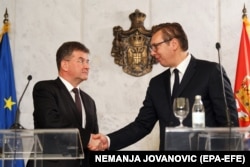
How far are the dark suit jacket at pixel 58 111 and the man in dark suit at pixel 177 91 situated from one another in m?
0.23

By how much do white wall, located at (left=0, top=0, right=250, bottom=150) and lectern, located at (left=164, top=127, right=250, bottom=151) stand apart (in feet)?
9.41

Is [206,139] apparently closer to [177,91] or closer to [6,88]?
[177,91]

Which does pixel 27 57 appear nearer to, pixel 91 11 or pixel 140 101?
pixel 91 11

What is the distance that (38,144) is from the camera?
3566mm

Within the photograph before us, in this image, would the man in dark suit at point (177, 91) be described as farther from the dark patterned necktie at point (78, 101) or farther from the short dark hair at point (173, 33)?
the dark patterned necktie at point (78, 101)

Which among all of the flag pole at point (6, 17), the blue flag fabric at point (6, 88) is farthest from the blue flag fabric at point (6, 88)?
the flag pole at point (6, 17)

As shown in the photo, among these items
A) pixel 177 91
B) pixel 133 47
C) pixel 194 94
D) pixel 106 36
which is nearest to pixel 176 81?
pixel 177 91

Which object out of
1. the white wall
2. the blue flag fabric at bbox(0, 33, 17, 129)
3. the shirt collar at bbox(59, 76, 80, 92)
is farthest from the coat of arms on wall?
the shirt collar at bbox(59, 76, 80, 92)

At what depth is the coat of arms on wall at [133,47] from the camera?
6.37 metres

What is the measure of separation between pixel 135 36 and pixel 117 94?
0.77m

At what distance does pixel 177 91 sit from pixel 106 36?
2334 mm

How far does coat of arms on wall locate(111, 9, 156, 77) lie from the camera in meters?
6.37

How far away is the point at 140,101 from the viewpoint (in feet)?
20.8

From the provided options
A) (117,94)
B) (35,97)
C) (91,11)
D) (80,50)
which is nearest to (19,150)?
(35,97)
